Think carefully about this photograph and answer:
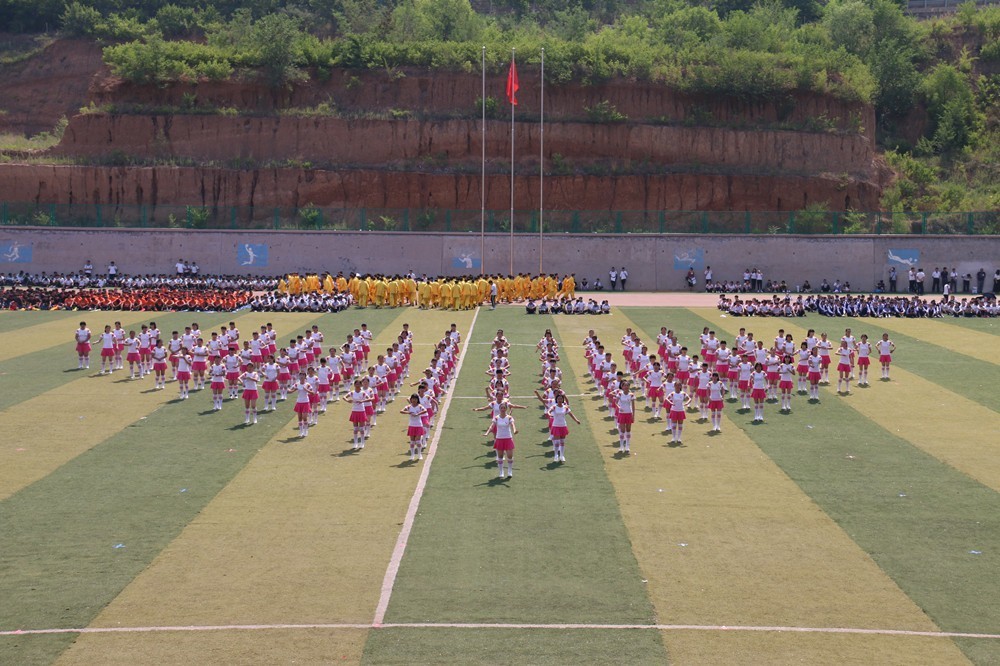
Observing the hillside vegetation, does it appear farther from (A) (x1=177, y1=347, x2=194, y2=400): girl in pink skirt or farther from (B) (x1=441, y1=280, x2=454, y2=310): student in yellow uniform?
(A) (x1=177, y1=347, x2=194, y2=400): girl in pink skirt

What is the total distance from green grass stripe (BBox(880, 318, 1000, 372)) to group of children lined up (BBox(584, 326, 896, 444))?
7141 millimetres

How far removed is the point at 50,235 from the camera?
214ft

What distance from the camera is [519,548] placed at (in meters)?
16.0

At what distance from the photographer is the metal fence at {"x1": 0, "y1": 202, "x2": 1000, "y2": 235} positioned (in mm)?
66625

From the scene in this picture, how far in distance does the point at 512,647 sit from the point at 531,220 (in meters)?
56.7

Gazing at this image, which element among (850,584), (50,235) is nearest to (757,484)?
(850,584)

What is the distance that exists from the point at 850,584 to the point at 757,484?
17.2 ft

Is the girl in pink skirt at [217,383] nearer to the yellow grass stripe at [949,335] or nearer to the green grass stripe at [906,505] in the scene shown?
the green grass stripe at [906,505]

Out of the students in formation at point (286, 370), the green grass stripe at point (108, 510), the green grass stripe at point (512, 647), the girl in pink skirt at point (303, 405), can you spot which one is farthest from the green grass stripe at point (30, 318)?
the green grass stripe at point (512, 647)

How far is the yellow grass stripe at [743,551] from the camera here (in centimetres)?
1366

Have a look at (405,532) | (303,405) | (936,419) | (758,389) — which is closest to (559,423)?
(405,532)

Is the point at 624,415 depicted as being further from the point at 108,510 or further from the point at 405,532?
the point at 108,510

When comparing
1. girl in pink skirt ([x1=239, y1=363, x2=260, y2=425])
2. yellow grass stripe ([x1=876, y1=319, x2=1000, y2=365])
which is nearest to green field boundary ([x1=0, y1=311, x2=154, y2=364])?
girl in pink skirt ([x1=239, y1=363, x2=260, y2=425])

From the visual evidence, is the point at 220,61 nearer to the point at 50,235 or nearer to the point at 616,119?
the point at 50,235
